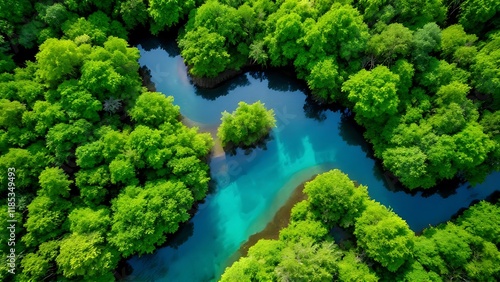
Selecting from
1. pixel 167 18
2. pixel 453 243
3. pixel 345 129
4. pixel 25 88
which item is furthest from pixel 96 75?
pixel 453 243

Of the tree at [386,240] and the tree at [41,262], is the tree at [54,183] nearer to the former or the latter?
the tree at [41,262]

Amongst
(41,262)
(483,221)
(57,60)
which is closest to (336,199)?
(483,221)

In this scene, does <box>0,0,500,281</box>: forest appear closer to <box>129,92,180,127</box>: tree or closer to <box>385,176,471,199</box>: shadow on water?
<box>129,92,180,127</box>: tree

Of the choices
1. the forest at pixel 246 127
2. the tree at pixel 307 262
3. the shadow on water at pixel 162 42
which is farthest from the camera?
the shadow on water at pixel 162 42

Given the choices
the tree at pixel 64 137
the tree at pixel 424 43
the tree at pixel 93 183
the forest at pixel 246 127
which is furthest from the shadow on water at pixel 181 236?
the tree at pixel 424 43

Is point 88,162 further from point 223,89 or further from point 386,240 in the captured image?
point 386,240

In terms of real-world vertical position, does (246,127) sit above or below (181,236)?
above
